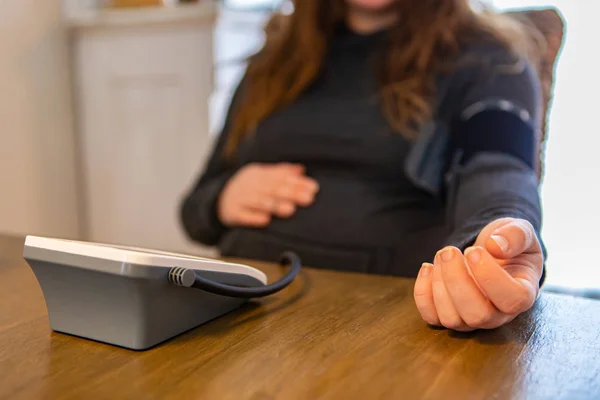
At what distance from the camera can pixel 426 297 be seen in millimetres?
452

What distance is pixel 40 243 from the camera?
1.41 feet

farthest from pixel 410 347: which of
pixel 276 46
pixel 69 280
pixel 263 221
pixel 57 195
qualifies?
pixel 57 195

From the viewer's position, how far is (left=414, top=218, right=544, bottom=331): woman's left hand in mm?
422

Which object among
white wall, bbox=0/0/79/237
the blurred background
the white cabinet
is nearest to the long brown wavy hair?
the blurred background

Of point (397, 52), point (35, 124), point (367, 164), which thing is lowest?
point (35, 124)

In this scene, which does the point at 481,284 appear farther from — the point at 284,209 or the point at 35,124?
the point at 35,124

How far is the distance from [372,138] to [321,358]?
572 mm

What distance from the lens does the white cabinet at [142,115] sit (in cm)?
154

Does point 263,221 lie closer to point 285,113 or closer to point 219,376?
point 285,113

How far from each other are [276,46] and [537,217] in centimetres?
65

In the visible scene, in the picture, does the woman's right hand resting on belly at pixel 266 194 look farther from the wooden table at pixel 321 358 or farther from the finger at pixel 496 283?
the finger at pixel 496 283

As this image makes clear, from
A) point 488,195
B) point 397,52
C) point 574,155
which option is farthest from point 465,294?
point 574,155

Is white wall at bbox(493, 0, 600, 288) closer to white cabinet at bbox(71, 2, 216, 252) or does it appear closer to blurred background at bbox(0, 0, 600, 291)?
blurred background at bbox(0, 0, 600, 291)

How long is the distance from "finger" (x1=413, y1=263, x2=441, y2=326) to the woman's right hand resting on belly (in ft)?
1.47
